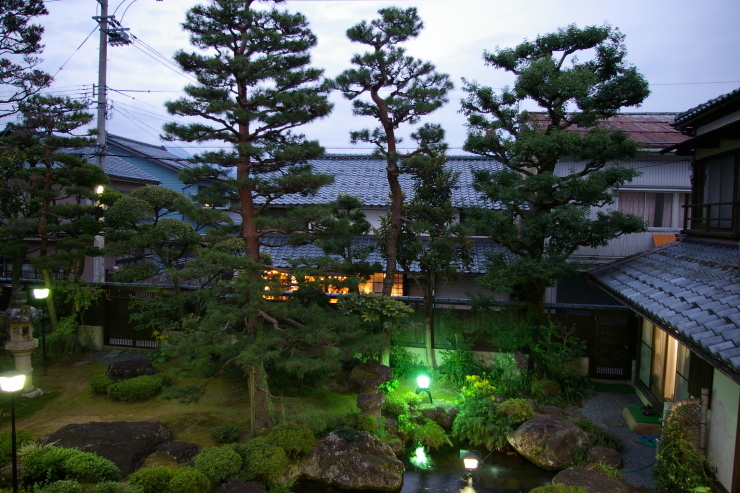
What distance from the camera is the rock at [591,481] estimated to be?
8.05 meters

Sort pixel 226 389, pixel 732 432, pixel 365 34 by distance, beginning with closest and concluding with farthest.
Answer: pixel 732 432 → pixel 365 34 → pixel 226 389

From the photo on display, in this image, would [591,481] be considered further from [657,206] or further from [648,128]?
[648,128]

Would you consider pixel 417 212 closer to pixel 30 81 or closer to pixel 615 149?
pixel 615 149

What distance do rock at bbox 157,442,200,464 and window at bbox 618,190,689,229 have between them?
15407mm

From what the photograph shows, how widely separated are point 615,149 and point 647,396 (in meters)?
6.16

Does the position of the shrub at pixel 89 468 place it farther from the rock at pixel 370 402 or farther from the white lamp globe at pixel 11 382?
the rock at pixel 370 402

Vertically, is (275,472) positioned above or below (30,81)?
below

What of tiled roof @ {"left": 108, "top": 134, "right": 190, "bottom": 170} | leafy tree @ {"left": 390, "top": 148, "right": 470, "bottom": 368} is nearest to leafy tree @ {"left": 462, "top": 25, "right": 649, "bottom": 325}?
leafy tree @ {"left": 390, "top": 148, "right": 470, "bottom": 368}

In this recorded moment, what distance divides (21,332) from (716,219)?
17.0 meters

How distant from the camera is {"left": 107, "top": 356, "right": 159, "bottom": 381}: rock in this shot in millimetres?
12633

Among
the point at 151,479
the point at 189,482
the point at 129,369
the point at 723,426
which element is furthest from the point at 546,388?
the point at 129,369

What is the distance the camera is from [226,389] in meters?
12.9

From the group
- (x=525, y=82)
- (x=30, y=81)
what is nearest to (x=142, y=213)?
(x=30, y=81)

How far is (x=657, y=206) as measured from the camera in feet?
55.2
